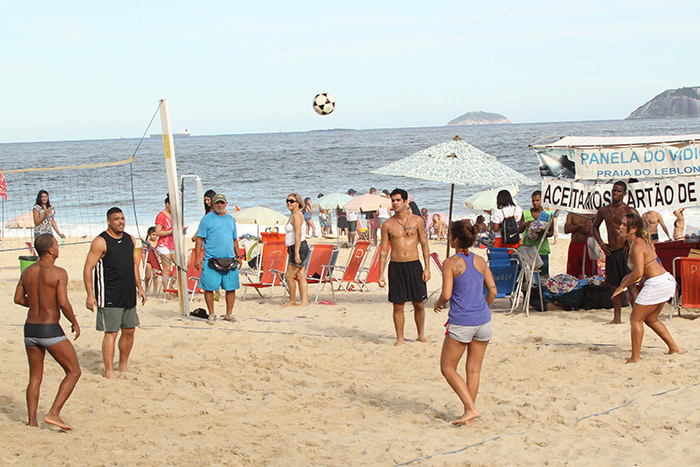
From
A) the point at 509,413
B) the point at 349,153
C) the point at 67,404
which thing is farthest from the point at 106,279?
the point at 349,153

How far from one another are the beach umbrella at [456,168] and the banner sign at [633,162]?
95 centimetres

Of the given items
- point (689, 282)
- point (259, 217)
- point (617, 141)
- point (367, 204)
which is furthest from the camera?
point (367, 204)

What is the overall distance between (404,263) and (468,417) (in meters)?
2.36

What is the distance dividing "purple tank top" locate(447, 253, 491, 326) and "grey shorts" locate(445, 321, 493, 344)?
0.08ft

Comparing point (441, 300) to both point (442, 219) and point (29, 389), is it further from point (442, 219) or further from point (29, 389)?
point (442, 219)

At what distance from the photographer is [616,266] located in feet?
24.1

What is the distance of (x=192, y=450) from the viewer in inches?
168

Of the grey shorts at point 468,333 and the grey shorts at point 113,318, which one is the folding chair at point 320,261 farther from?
the grey shorts at point 468,333

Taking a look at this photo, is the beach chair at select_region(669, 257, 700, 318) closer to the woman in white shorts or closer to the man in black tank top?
the woman in white shorts

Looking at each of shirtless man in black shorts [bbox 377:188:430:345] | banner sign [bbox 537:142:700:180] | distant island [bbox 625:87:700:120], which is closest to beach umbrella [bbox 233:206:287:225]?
banner sign [bbox 537:142:700:180]

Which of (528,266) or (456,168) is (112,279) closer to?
(528,266)

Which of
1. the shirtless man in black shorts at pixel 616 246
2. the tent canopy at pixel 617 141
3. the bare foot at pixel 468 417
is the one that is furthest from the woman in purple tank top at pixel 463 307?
the tent canopy at pixel 617 141

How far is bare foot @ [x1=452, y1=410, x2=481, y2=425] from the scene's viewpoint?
4.52 m

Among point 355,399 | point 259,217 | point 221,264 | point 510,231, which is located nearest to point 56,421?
point 355,399
